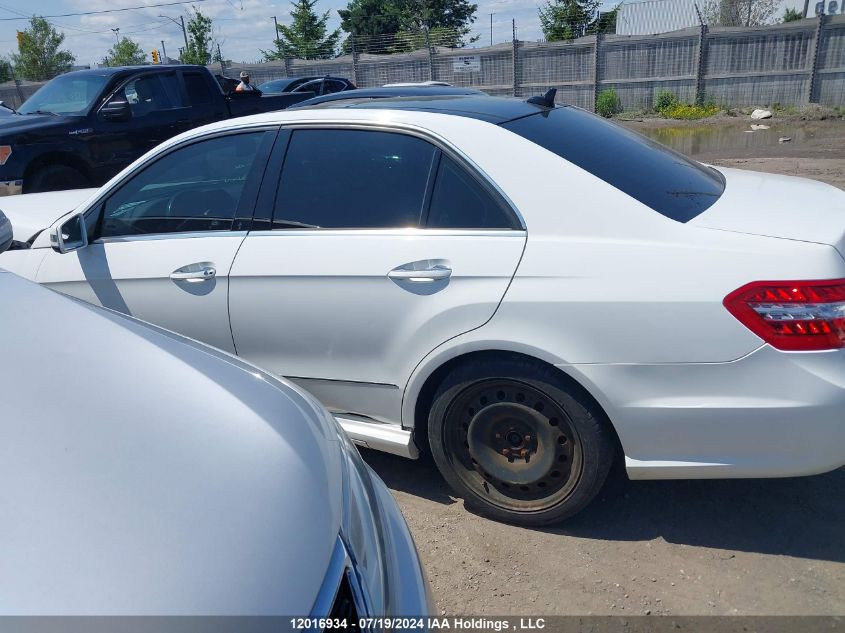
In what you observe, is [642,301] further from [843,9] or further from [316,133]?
[843,9]

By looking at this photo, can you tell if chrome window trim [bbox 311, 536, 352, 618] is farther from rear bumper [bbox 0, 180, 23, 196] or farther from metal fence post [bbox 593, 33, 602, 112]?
metal fence post [bbox 593, 33, 602, 112]

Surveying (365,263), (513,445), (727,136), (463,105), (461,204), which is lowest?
(727,136)

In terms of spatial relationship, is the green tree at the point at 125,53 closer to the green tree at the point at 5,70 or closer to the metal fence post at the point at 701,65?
the green tree at the point at 5,70

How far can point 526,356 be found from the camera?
114 inches

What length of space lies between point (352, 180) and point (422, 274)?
0.66 metres

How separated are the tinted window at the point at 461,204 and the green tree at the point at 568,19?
113 feet

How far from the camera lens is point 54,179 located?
8641 millimetres

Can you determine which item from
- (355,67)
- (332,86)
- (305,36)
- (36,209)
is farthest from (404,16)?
(36,209)

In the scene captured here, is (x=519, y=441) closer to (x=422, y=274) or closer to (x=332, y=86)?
(x=422, y=274)

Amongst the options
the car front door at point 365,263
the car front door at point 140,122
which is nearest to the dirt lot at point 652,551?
the car front door at point 365,263

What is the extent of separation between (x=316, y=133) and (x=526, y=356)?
147cm

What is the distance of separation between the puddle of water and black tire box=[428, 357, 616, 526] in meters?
12.8

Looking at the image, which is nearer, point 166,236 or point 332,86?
point 166,236

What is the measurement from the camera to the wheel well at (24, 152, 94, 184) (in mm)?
8410
